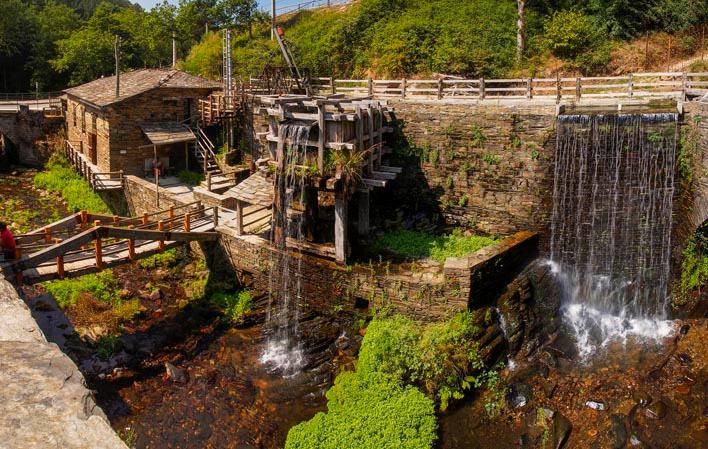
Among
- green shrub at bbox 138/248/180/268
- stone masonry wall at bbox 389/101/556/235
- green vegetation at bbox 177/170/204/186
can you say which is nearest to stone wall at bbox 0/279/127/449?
stone masonry wall at bbox 389/101/556/235

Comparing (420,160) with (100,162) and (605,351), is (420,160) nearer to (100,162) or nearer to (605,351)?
(605,351)

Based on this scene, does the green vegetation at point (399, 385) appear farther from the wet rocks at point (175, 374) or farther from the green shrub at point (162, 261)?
the green shrub at point (162, 261)

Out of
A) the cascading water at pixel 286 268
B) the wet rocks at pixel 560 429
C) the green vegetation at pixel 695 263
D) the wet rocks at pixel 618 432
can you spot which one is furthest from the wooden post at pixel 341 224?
the green vegetation at pixel 695 263

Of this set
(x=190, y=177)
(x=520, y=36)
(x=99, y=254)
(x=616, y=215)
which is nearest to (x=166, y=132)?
(x=190, y=177)

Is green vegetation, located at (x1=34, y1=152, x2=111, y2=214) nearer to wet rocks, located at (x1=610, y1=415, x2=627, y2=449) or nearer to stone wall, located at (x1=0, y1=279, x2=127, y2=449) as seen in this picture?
wet rocks, located at (x1=610, y1=415, x2=627, y2=449)

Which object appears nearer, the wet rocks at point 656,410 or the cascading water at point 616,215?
the wet rocks at point 656,410

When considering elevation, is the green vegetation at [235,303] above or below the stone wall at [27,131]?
below
